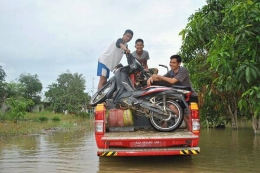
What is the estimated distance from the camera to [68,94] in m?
44.4

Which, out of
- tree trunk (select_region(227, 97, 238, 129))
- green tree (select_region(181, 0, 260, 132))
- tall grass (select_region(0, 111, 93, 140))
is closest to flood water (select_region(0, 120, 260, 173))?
green tree (select_region(181, 0, 260, 132))

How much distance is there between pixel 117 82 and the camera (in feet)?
21.8

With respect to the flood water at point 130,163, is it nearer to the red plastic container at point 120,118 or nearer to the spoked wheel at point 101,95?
the red plastic container at point 120,118

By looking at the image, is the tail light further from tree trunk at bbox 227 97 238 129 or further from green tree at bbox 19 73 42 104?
green tree at bbox 19 73 42 104

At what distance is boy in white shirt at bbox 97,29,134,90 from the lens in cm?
731

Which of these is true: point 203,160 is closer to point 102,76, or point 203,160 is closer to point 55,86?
point 102,76

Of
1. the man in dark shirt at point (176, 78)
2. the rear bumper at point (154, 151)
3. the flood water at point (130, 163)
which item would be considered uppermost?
the man in dark shirt at point (176, 78)

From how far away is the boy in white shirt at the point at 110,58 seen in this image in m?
7.31

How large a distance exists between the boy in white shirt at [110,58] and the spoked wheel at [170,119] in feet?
6.11

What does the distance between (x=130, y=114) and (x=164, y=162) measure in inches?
48.4

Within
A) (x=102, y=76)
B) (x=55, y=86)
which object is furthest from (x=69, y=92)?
(x=102, y=76)

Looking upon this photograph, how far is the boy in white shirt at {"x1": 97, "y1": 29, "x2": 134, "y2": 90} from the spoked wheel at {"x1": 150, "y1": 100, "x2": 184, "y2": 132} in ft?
6.11

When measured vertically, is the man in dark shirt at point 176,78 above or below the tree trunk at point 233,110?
above

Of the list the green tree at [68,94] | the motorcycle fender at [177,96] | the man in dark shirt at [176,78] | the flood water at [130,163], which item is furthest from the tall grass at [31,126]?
the green tree at [68,94]
